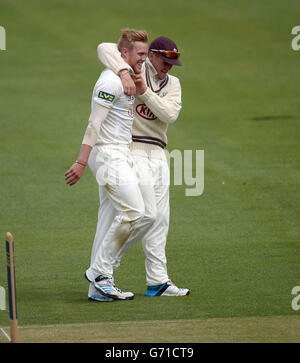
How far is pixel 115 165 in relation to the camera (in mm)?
8250

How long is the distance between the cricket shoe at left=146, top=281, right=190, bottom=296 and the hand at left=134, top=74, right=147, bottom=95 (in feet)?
6.26

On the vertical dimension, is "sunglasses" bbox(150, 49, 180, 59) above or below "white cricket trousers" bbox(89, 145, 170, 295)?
above

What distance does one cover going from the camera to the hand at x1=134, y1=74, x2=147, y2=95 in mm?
8422

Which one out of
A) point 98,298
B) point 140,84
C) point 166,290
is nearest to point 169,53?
point 140,84

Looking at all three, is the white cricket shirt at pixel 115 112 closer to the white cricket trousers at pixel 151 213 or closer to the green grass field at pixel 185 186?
the white cricket trousers at pixel 151 213

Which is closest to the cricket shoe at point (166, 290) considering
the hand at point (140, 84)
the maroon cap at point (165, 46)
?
the hand at point (140, 84)

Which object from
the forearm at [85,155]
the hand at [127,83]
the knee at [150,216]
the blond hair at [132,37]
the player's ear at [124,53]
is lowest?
the knee at [150,216]

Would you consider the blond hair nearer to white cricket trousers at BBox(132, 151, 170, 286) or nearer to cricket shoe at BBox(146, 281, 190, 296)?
white cricket trousers at BBox(132, 151, 170, 286)

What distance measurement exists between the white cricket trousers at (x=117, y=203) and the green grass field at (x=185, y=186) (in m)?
0.46

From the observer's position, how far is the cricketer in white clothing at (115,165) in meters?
8.16

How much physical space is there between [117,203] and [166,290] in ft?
3.47

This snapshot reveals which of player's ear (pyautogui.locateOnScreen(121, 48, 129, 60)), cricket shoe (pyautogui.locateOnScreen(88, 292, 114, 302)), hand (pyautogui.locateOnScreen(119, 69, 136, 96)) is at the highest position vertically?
player's ear (pyautogui.locateOnScreen(121, 48, 129, 60))

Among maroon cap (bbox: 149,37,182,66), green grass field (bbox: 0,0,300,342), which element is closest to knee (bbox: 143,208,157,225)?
green grass field (bbox: 0,0,300,342)

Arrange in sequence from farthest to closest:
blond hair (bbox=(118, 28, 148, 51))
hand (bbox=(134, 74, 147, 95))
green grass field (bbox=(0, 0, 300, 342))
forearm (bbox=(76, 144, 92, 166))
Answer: hand (bbox=(134, 74, 147, 95))
blond hair (bbox=(118, 28, 148, 51))
green grass field (bbox=(0, 0, 300, 342))
forearm (bbox=(76, 144, 92, 166))
